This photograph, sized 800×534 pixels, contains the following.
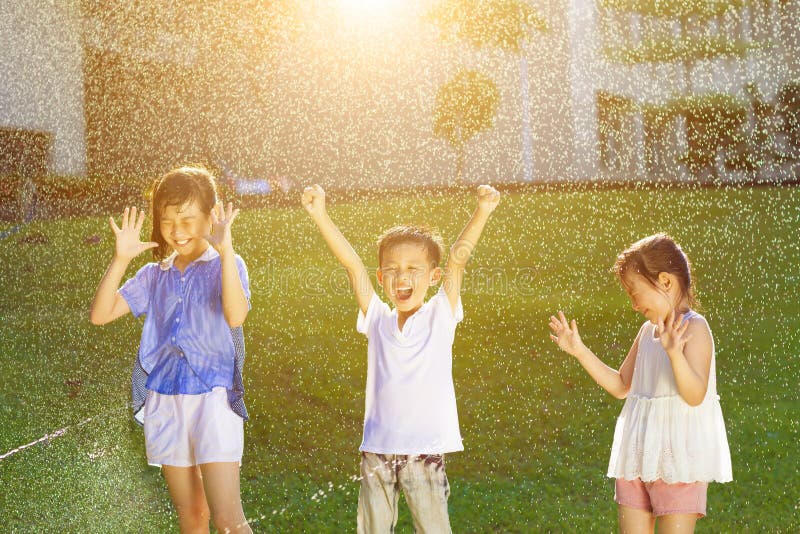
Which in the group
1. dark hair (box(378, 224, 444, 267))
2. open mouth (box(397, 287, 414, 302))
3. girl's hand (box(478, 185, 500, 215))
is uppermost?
girl's hand (box(478, 185, 500, 215))

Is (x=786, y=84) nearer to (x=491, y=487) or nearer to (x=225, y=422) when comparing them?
(x=491, y=487)

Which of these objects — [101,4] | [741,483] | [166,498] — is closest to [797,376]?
[741,483]

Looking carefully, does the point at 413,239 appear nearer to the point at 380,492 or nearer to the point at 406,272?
the point at 406,272

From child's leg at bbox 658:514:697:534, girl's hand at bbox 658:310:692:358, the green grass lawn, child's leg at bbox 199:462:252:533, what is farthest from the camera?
the green grass lawn

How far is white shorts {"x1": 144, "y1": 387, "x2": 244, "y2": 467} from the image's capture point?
8.44 ft

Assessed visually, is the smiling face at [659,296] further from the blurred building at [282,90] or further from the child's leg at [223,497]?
the blurred building at [282,90]

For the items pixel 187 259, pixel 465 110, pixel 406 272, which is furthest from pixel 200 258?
pixel 465 110

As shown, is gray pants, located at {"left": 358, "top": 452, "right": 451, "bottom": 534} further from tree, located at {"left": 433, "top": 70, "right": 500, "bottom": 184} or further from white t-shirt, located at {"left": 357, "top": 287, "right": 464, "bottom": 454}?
tree, located at {"left": 433, "top": 70, "right": 500, "bottom": 184}

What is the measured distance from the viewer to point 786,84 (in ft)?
46.9

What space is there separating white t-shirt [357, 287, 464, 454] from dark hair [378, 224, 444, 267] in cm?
10

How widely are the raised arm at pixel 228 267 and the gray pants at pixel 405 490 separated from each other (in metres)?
0.46

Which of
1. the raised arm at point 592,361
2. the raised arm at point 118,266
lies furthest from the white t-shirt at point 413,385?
the raised arm at point 118,266

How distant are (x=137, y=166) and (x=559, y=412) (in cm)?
872

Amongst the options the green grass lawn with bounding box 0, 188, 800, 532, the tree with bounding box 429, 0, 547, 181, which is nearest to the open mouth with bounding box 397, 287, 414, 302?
the green grass lawn with bounding box 0, 188, 800, 532
